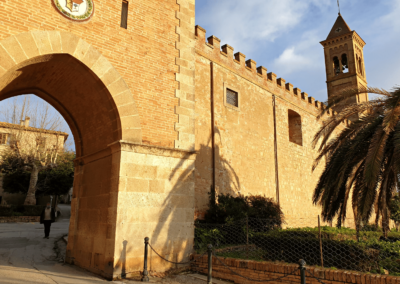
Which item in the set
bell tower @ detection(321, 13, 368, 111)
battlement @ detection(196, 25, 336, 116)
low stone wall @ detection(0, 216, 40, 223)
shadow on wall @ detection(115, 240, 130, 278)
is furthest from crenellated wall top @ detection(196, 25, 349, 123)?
low stone wall @ detection(0, 216, 40, 223)

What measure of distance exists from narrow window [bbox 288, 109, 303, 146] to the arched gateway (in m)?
13.2

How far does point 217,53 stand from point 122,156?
8.78 m

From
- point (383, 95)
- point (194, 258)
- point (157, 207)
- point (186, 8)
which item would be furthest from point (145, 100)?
point (383, 95)

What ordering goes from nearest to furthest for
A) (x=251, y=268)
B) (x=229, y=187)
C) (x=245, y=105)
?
(x=251, y=268) → (x=229, y=187) → (x=245, y=105)

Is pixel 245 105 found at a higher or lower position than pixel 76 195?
higher

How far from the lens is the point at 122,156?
6.64m

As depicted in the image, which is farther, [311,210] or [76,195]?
[311,210]

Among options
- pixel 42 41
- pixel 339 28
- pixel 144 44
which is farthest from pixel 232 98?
pixel 339 28

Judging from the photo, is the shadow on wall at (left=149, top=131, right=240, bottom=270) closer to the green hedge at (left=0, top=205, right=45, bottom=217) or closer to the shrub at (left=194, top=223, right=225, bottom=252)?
the shrub at (left=194, top=223, right=225, bottom=252)

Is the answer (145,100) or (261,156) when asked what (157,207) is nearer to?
(145,100)

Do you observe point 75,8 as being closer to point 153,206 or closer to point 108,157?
point 108,157

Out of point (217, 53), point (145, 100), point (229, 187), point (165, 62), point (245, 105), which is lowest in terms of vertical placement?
point (229, 187)

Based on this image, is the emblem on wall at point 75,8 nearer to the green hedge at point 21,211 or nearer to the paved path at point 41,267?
the paved path at point 41,267

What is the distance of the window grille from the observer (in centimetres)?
1425
